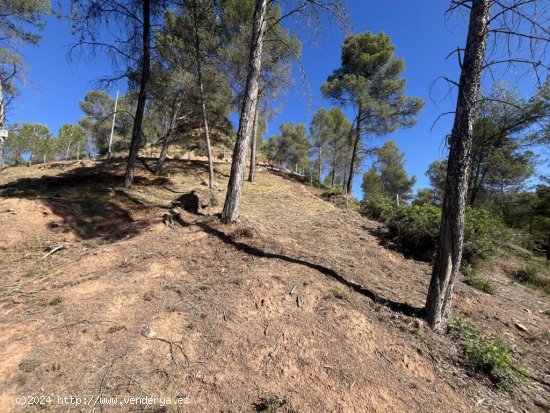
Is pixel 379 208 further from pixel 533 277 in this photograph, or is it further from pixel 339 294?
pixel 339 294

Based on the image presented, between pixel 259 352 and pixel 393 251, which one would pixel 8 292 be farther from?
pixel 393 251

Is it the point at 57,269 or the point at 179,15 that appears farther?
the point at 179,15

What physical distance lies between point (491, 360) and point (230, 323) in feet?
9.22

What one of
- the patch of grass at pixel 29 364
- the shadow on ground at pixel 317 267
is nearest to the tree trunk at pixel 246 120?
the shadow on ground at pixel 317 267

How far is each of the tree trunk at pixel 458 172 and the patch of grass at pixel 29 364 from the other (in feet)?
13.6

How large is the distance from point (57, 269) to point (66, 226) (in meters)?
2.09

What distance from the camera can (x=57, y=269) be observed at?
4035 millimetres

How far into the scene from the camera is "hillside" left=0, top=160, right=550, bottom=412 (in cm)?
229

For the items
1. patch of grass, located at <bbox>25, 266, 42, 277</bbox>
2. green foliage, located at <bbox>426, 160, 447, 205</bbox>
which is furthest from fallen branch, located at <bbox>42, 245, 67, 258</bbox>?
green foliage, located at <bbox>426, 160, 447, 205</bbox>

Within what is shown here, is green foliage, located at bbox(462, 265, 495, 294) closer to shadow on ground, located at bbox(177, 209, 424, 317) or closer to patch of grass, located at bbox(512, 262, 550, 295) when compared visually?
patch of grass, located at bbox(512, 262, 550, 295)

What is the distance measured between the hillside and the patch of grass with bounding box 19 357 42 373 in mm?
11

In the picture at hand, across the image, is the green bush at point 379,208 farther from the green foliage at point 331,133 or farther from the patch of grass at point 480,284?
the green foliage at point 331,133

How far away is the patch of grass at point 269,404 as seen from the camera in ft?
6.89

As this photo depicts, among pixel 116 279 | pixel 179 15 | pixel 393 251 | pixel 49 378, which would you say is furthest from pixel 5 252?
pixel 179 15
